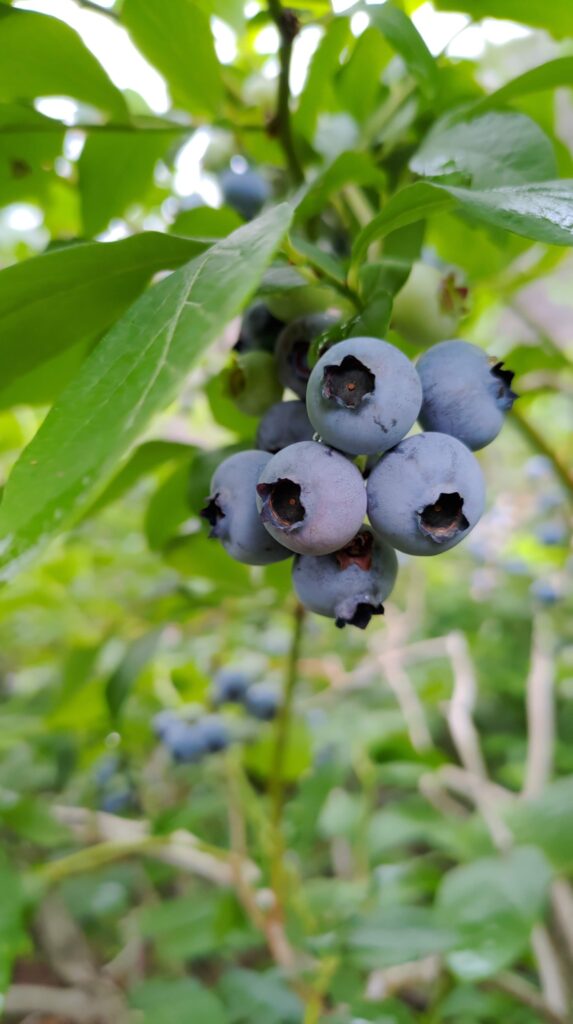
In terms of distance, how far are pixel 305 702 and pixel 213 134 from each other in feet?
3.81

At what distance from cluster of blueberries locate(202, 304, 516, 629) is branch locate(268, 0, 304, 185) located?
254mm

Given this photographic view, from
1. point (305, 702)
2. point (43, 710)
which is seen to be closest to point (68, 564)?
point (43, 710)

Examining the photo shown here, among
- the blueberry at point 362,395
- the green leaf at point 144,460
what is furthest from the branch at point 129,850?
the blueberry at point 362,395

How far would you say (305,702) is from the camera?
1.68 m

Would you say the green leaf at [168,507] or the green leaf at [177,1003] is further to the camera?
the green leaf at [177,1003]

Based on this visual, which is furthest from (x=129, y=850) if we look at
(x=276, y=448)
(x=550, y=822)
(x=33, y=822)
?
(x=276, y=448)

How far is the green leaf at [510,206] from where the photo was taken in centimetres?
34

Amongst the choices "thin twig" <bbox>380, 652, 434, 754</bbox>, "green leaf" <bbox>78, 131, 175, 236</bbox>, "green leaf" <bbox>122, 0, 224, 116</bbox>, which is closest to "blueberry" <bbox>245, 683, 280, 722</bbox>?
"thin twig" <bbox>380, 652, 434, 754</bbox>

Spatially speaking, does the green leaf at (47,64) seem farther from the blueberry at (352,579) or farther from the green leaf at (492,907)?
the green leaf at (492,907)

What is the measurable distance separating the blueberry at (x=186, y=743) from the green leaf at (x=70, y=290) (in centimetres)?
101

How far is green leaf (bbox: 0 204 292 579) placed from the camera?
0.27m

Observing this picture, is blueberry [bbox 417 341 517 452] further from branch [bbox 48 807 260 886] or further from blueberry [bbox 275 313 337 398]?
branch [bbox 48 807 260 886]

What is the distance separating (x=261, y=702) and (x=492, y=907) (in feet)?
1.95

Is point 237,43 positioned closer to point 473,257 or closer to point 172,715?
point 473,257
